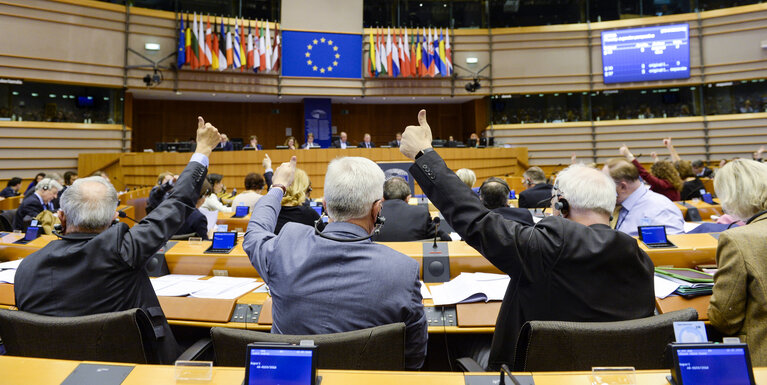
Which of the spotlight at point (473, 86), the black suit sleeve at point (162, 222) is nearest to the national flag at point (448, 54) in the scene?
the spotlight at point (473, 86)

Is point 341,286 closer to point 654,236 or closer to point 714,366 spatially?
point 714,366

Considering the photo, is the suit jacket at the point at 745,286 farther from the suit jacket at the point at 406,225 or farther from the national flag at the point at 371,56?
the national flag at the point at 371,56

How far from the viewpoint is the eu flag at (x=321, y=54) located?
12695mm

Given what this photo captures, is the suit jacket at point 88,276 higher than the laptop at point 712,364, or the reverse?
the suit jacket at point 88,276

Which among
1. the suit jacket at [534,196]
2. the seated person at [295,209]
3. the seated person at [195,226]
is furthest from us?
the suit jacket at [534,196]

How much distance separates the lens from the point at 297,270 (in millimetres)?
1471

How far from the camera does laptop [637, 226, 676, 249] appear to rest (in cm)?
266

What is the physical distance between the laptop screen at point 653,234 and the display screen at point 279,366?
7.83 ft

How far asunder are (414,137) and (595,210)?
753 mm

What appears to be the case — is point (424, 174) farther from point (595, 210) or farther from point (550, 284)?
point (595, 210)

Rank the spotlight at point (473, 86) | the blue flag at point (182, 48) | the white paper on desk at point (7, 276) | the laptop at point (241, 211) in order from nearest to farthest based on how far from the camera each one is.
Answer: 1. the white paper on desk at point (7, 276)
2. the laptop at point (241, 211)
3. the blue flag at point (182, 48)
4. the spotlight at point (473, 86)

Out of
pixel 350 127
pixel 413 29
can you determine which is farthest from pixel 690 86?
pixel 350 127

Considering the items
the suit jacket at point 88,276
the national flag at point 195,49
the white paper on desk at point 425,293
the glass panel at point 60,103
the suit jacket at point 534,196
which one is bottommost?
the white paper on desk at point 425,293

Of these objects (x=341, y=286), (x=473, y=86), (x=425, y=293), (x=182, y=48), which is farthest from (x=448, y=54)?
(x=341, y=286)
